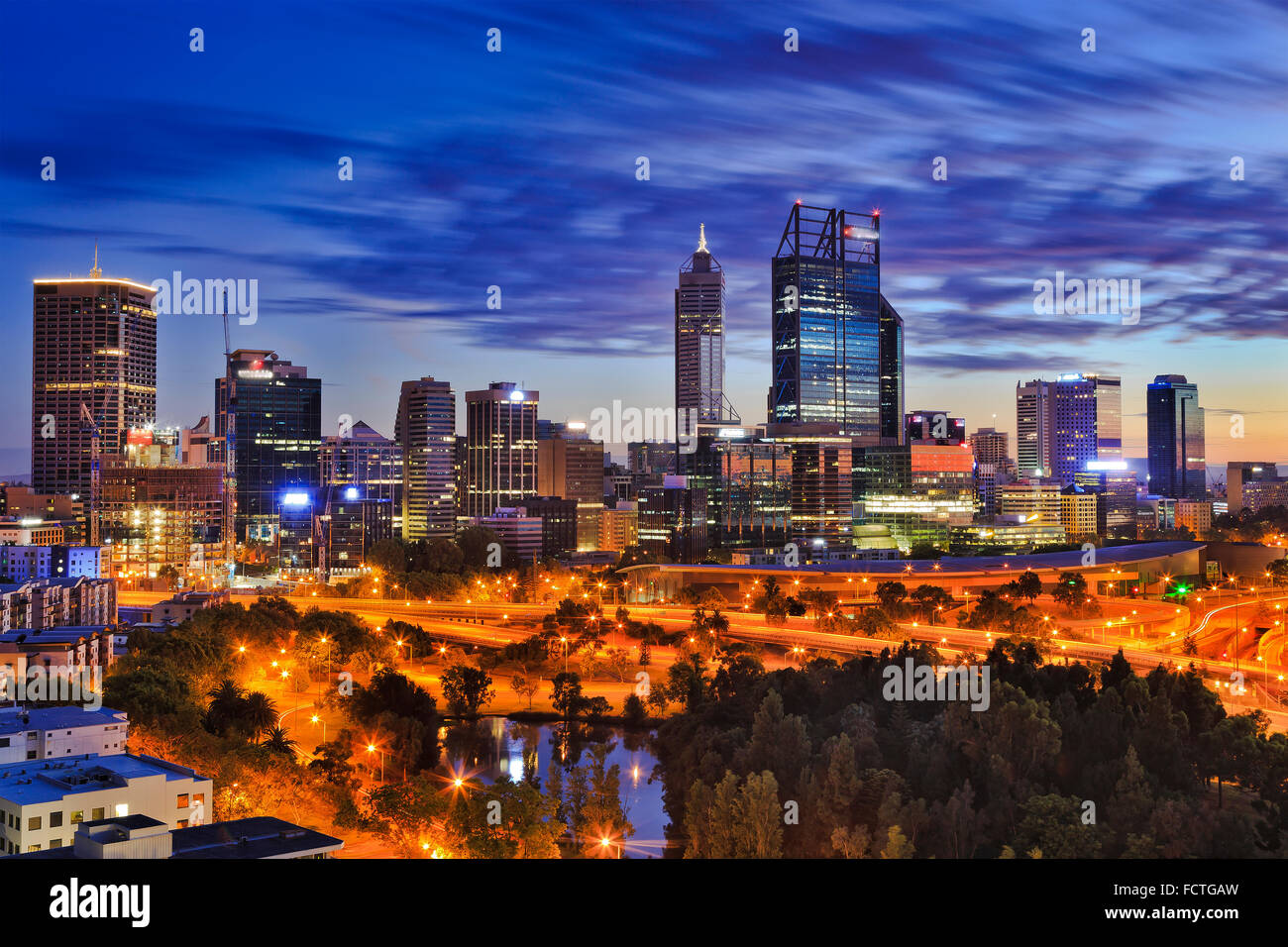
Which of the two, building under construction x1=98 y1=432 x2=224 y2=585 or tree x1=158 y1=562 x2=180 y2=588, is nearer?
tree x1=158 y1=562 x2=180 y2=588

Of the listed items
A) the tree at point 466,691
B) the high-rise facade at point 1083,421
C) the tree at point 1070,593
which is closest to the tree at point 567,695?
the tree at point 466,691

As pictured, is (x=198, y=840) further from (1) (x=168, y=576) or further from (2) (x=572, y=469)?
(2) (x=572, y=469)

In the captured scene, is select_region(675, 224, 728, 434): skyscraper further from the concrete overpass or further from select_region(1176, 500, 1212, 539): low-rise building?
the concrete overpass

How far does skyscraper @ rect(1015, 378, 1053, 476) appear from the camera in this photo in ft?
247

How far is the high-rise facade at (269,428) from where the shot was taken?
183ft

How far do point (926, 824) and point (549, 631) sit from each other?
49.2ft

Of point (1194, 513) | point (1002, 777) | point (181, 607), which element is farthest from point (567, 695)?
point (1194, 513)

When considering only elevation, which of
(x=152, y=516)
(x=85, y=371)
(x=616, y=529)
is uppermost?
(x=85, y=371)

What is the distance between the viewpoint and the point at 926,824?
9469mm

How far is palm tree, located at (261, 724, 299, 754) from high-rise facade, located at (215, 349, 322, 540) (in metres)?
40.9

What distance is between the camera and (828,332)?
54.9 metres

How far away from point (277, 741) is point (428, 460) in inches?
1744

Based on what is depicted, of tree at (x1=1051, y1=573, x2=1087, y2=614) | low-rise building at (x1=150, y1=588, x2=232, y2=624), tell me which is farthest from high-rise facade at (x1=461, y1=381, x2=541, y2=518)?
tree at (x1=1051, y1=573, x2=1087, y2=614)

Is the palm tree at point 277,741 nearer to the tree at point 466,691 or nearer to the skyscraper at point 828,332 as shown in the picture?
the tree at point 466,691
